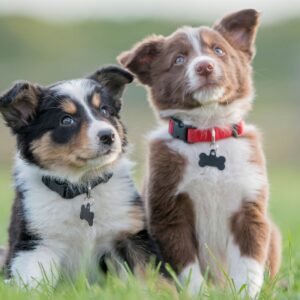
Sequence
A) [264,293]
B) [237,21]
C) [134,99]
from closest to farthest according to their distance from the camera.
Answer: [264,293]
[237,21]
[134,99]

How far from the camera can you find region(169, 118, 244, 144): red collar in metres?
5.70

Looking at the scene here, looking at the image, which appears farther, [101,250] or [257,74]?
[257,74]

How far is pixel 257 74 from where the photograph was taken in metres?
6.34

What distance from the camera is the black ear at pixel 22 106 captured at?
546 centimetres

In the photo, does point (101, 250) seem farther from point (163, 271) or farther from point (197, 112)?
point (197, 112)

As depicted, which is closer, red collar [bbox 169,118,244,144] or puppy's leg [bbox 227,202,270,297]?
puppy's leg [bbox 227,202,270,297]

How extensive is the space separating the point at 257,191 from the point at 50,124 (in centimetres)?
156

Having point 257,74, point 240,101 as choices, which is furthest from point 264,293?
point 257,74

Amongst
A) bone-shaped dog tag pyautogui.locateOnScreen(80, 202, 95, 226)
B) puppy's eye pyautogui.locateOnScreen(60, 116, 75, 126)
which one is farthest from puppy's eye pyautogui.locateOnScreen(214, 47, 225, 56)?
bone-shaped dog tag pyautogui.locateOnScreen(80, 202, 95, 226)

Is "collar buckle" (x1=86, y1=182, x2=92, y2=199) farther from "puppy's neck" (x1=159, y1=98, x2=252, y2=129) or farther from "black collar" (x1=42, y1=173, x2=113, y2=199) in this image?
"puppy's neck" (x1=159, y1=98, x2=252, y2=129)

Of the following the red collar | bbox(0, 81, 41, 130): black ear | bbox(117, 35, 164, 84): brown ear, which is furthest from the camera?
bbox(117, 35, 164, 84): brown ear

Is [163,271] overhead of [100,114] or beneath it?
beneath

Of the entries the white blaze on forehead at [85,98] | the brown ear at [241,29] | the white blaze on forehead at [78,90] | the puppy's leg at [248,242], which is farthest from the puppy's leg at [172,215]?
the brown ear at [241,29]

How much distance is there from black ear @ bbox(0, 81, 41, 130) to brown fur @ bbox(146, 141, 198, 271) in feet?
3.24
